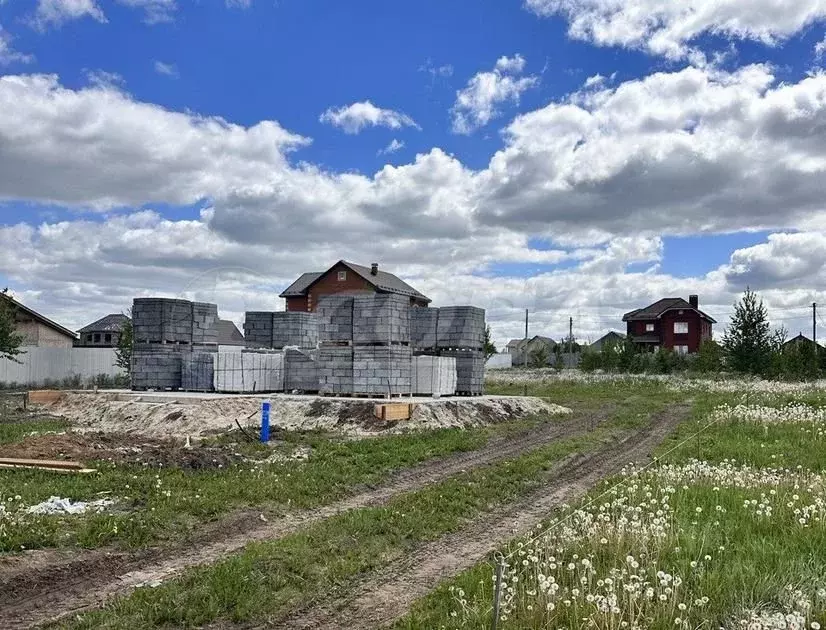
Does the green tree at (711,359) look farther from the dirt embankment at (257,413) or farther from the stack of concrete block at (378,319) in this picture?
the stack of concrete block at (378,319)

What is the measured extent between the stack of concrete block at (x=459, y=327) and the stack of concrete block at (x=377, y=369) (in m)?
3.73

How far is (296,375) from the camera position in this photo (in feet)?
72.3

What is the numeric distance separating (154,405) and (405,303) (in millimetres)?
7725

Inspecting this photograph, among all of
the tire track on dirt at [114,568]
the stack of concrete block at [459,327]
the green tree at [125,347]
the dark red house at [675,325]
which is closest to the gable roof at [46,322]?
the green tree at [125,347]

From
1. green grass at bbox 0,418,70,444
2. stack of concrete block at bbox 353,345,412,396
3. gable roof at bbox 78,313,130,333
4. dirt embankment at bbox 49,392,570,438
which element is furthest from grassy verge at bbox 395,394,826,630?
gable roof at bbox 78,313,130,333

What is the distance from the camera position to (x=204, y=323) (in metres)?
23.8

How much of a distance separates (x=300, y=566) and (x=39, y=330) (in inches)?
1633

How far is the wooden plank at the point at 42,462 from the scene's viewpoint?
1138 centimetres

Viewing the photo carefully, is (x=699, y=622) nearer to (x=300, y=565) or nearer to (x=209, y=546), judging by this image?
(x=300, y=565)

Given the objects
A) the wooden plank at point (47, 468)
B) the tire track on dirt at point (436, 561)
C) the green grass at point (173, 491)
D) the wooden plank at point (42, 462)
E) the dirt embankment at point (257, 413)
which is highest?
the dirt embankment at point (257, 413)

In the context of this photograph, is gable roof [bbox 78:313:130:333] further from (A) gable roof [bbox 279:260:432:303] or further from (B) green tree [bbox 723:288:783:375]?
(B) green tree [bbox 723:288:783:375]

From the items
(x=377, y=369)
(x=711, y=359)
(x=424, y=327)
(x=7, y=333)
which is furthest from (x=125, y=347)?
(x=711, y=359)

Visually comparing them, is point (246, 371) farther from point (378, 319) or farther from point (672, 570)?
point (672, 570)

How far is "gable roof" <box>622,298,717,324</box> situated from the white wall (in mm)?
57985
